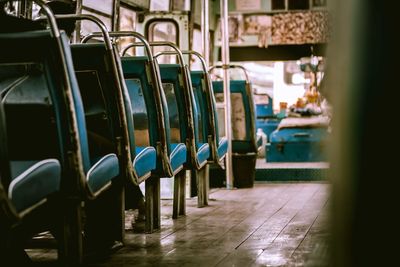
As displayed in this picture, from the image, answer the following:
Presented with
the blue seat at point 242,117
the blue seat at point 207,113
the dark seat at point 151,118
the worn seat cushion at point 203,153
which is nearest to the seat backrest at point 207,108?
the blue seat at point 207,113

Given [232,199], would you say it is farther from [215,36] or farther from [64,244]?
[215,36]

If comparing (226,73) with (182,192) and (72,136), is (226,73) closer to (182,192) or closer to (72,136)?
(182,192)

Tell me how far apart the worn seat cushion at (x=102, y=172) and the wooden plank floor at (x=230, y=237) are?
1.81 ft

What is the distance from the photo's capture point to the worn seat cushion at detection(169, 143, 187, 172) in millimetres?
3996

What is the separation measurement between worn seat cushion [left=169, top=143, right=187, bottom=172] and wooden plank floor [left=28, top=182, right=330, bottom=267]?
0.42 metres

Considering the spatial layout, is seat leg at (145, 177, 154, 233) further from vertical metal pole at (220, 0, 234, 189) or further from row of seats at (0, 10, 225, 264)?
vertical metal pole at (220, 0, 234, 189)

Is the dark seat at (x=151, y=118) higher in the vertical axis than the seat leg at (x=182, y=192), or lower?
higher

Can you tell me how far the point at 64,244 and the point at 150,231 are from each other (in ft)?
4.71

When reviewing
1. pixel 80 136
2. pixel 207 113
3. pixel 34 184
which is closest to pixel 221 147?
pixel 207 113

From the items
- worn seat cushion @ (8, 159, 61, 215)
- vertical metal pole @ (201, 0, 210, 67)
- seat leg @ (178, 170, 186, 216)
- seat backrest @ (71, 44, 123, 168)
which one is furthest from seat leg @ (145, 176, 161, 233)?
vertical metal pole @ (201, 0, 210, 67)

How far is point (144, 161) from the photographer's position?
10.6 ft

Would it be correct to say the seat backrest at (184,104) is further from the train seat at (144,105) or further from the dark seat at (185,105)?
the train seat at (144,105)

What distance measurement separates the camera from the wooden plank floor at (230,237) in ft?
10.1

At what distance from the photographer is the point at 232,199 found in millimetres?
5836
